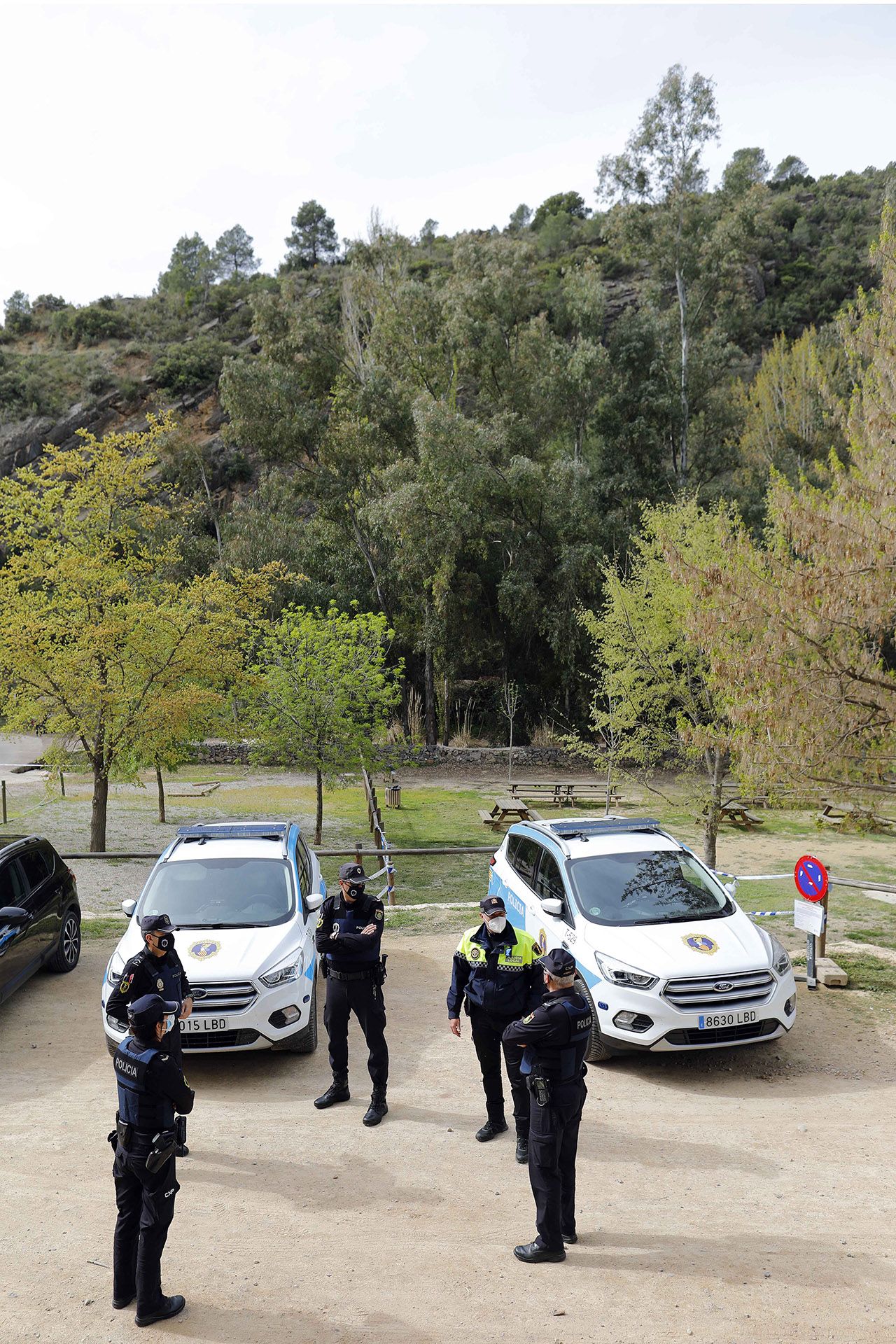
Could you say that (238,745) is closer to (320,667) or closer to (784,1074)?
(320,667)

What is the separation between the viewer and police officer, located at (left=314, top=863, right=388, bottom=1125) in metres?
6.66

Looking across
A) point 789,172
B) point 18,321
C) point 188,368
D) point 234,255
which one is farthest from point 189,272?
point 789,172

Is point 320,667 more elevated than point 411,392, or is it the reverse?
point 411,392

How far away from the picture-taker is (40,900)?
9594mm

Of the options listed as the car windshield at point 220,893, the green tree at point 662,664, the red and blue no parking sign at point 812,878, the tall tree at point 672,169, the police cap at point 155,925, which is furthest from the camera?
the tall tree at point 672,169

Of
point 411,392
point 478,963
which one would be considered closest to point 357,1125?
point 478,963

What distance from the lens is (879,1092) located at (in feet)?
24.1

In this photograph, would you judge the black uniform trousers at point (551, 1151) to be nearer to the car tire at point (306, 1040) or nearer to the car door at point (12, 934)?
the car tire at point (306, 1040)

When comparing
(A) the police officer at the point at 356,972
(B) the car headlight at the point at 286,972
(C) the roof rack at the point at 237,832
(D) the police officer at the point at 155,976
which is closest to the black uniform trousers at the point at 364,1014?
(A) the police officer at the point at 356,972

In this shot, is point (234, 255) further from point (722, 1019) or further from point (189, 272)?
point (722, 1019)

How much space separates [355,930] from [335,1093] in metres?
1.32

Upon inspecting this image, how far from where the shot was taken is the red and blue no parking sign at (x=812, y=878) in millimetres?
9453

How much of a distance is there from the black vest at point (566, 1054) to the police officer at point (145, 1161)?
1.72m

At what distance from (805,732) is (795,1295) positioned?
5593 millimetres
